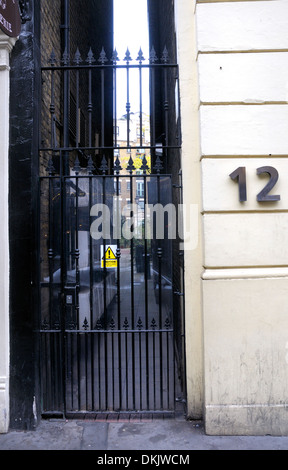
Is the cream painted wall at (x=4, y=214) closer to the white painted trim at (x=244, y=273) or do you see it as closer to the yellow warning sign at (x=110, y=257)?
the yellow warning sign at (x=110, y=257)

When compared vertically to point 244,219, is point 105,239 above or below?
below

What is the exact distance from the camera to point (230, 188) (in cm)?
383

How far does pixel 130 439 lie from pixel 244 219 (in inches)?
107

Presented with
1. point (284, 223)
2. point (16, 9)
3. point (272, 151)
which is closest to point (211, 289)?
point (284, 223)

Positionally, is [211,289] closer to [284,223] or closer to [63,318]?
[284,223]

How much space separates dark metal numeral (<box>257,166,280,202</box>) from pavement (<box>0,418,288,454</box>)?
2611 mm

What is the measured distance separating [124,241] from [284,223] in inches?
76.7

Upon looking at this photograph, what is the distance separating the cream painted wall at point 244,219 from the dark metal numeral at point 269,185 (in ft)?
0.22

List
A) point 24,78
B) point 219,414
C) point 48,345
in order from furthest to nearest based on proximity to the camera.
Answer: point 48,345, point 24,78, point 219,414

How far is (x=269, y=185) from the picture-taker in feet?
12.4

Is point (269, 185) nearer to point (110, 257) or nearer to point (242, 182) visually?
point (242, 182)

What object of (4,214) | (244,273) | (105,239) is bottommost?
(244,273)

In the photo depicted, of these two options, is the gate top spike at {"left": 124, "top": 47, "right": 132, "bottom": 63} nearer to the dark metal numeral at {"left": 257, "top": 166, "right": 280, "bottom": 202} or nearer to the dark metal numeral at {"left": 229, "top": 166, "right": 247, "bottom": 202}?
the dark metal numeral at {"left": 229, "top": 166, "right": 247, "bottom": 202}

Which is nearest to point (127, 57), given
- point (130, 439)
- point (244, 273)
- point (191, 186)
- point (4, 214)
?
point (191, 186)
